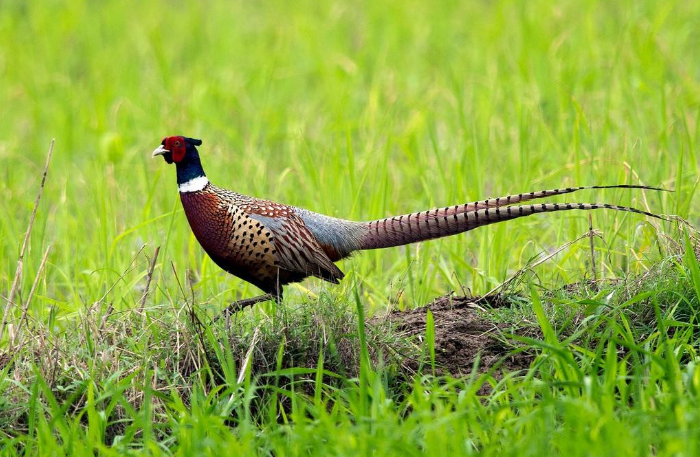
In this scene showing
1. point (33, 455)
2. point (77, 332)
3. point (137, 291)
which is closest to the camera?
point (33, 455)

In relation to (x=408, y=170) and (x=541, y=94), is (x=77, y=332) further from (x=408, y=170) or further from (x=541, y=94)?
(x=541, y=94)

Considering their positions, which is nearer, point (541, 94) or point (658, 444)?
point (658, 444)

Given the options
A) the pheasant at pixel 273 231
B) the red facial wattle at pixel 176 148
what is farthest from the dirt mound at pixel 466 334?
the red facial wattle at pixel 176 148

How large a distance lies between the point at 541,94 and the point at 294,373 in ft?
14.4

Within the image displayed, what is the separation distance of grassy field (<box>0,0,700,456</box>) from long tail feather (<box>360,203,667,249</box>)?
27cm

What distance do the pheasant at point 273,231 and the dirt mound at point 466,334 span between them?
1.11 ft

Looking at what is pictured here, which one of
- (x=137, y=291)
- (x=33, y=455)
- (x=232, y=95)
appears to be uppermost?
(x=232, y=95)

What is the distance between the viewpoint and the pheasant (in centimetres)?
448

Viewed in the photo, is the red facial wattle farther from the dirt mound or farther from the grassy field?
the dirt mound

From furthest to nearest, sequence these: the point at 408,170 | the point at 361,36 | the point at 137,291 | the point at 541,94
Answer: the point at 361,36 < the point at 541,94 < the point at 408,170 < the point at 137,291

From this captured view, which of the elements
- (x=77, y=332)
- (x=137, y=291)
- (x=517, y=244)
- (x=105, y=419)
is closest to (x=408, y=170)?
(x=517, y=244)

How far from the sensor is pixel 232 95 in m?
8.34

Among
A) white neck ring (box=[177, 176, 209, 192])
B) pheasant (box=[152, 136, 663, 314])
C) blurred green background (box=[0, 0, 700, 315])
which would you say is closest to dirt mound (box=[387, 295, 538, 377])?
blurred green background (box=[0, 0, 700, 315])

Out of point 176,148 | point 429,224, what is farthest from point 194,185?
point 429,224
